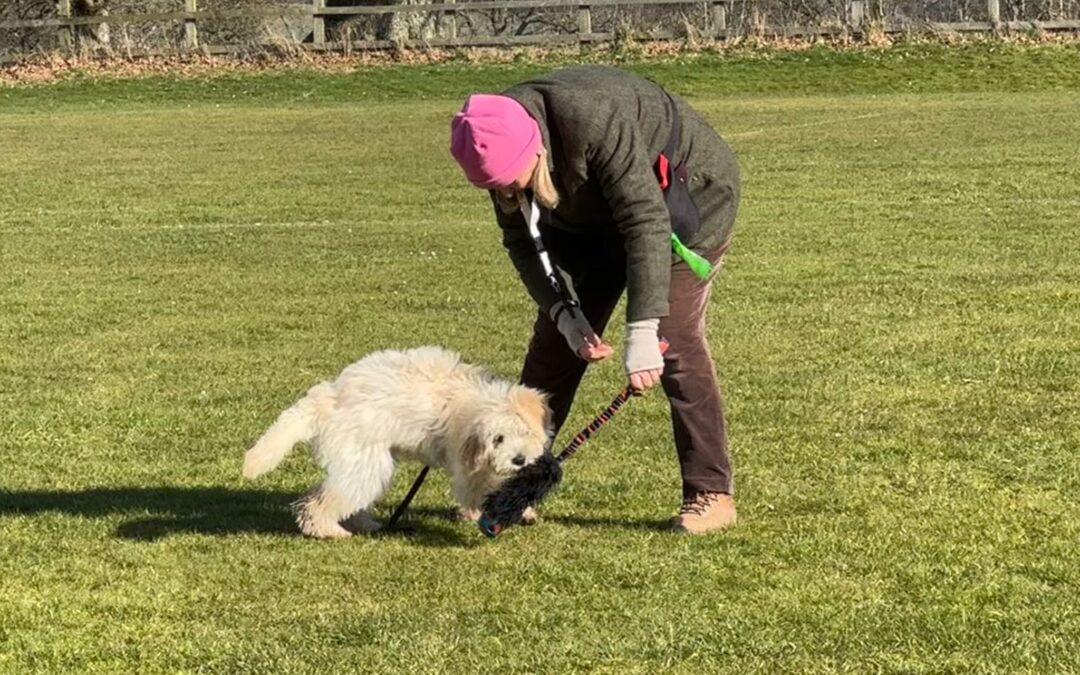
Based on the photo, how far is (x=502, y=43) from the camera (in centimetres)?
3238

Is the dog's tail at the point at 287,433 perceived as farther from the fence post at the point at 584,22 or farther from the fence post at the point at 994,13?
the fence post at the point at 994,13

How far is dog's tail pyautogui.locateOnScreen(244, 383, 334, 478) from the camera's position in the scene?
17.9 feet

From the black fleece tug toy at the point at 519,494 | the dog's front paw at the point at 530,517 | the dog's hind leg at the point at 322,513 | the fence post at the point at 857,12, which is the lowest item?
the dog's front paw at the point at 530,517

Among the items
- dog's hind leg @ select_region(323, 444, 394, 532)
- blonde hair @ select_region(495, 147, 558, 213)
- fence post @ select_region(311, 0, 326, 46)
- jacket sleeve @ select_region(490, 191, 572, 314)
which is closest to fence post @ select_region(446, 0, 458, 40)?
fence post @ select_region(311, 0, 326, 46)

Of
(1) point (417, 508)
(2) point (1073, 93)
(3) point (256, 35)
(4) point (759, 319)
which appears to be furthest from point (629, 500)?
(3) point (256, 35)

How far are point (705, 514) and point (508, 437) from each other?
85 centimetres

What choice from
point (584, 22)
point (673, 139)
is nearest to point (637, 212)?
point (673, 139)

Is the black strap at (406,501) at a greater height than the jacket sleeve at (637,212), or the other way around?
the jacket sleeve at (637,212)

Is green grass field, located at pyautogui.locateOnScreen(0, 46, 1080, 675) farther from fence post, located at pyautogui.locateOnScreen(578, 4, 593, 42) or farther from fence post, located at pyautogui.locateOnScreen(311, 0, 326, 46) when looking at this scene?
fence post, located at pyautogui.locateOnScreen(311, 0, 326, 46)

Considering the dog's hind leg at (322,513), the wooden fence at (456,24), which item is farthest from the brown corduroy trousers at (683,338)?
the wooden fence at (456,24)

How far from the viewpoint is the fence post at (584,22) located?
105 ft

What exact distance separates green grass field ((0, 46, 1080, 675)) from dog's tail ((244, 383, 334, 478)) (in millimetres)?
356

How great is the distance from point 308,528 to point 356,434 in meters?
0.48

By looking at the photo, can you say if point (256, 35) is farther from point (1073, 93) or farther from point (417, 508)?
point (417, 508)
